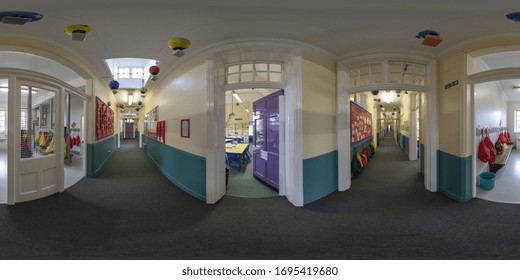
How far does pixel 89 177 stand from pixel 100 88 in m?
2.34

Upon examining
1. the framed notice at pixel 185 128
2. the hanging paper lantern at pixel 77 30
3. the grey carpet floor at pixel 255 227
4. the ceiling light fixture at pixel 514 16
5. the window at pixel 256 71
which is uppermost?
the ceiling light fixture at pixel 514 16

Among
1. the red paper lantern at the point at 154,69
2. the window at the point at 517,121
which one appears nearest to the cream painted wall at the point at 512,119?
the window at the point at 517,121

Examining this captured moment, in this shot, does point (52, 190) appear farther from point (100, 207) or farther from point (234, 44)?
point (234, 44)

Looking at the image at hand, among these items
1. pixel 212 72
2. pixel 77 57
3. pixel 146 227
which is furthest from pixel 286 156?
pixel 77 57

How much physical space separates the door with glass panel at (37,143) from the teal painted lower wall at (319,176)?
4091 millimetres

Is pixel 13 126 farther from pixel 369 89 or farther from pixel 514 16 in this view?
pixel 514 16

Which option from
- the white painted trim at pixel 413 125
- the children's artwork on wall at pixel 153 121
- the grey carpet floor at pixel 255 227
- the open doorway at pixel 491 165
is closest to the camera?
the grey carpet floor at pixel 255 227

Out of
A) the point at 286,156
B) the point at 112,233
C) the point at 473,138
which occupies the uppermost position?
the point at 473,138

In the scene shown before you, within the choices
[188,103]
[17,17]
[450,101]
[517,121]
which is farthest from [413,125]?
[17,17]

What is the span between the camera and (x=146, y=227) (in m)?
2.34

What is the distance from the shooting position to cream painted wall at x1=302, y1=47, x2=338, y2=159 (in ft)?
10.7

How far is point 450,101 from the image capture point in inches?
140

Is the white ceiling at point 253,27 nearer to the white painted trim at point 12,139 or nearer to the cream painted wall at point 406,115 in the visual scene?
the white painted trim at point 12,139

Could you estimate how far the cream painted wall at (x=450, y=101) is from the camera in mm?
3365
